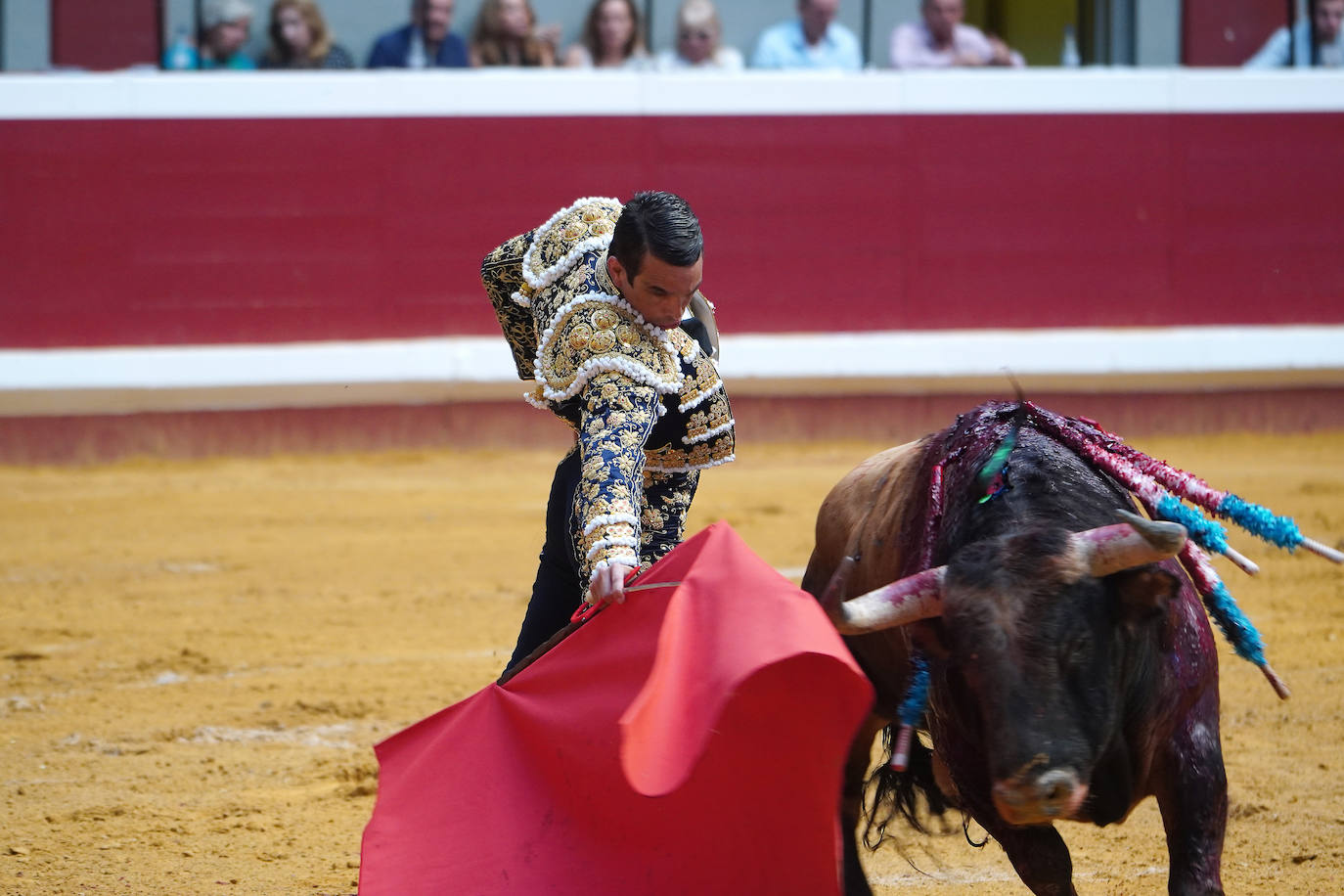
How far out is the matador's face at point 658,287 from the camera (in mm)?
2045

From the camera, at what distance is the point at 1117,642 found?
1853mm

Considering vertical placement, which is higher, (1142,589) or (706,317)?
(706,317)

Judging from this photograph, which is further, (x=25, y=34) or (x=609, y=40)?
(x=609, y=40)

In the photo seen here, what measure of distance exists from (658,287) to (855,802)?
3.31 ft

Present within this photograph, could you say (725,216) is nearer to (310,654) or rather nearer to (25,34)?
(25,34)

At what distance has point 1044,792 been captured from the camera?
1.72 meters

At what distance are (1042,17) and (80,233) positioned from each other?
5250 millimetres

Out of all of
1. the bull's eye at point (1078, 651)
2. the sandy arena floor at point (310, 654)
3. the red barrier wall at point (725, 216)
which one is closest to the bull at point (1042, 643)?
the bull's eye at point (1078, 651)

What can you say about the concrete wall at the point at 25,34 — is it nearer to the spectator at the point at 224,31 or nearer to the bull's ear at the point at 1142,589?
the spectator at the point at 224,31

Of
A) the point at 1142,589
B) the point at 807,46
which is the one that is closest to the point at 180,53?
the point at 807,46

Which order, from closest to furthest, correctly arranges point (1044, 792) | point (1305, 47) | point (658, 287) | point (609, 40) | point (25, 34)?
point (1044, 792) → point (658, 287) → point (25, 34) → point (609, 40) → point (1305, 47)

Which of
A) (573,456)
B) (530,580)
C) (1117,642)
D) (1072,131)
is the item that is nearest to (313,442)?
(530,580)

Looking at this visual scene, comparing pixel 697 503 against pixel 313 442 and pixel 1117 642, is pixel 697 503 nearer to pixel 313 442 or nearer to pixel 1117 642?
pixel 313 442

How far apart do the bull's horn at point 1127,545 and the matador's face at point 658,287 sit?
62cm
